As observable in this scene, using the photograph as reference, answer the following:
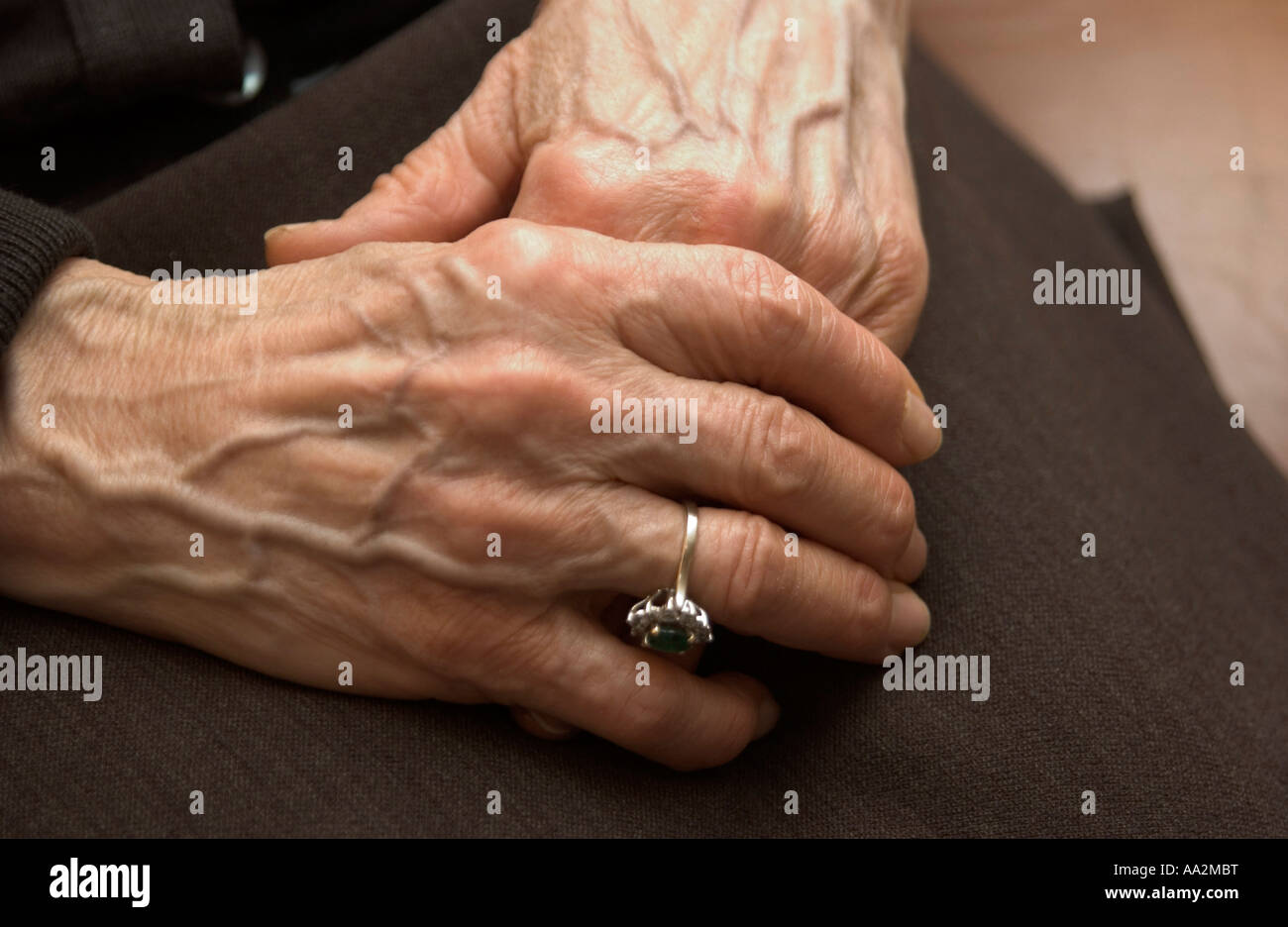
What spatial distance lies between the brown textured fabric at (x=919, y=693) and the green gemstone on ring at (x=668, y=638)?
0.33ft

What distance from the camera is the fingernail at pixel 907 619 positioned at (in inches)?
28.4

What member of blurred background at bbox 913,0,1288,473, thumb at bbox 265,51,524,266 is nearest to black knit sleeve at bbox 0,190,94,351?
thumb at bbox 265,51,524,266

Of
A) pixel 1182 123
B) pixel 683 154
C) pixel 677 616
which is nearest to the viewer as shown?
pixel 677 616

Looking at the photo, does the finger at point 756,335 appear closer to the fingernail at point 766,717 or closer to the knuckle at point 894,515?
the knuckle at point 894,515

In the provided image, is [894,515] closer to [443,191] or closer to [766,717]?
[766,717]

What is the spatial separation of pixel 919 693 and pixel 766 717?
0.11m

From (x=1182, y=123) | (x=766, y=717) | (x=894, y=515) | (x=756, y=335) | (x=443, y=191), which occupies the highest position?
(x=1182, y=123)

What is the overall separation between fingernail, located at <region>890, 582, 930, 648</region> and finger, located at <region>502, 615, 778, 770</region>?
131 mm

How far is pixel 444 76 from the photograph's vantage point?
3.05 ft

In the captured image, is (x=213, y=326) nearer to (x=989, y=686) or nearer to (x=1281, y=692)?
(x=989, y=686)

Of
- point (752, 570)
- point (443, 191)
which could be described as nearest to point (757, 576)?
point (752, 570)

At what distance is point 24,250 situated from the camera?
2.23 ft

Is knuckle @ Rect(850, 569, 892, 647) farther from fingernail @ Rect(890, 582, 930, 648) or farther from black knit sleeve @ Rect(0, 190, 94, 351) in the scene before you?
black knit sleeve @ Rect(0, 190, 94, 351)
